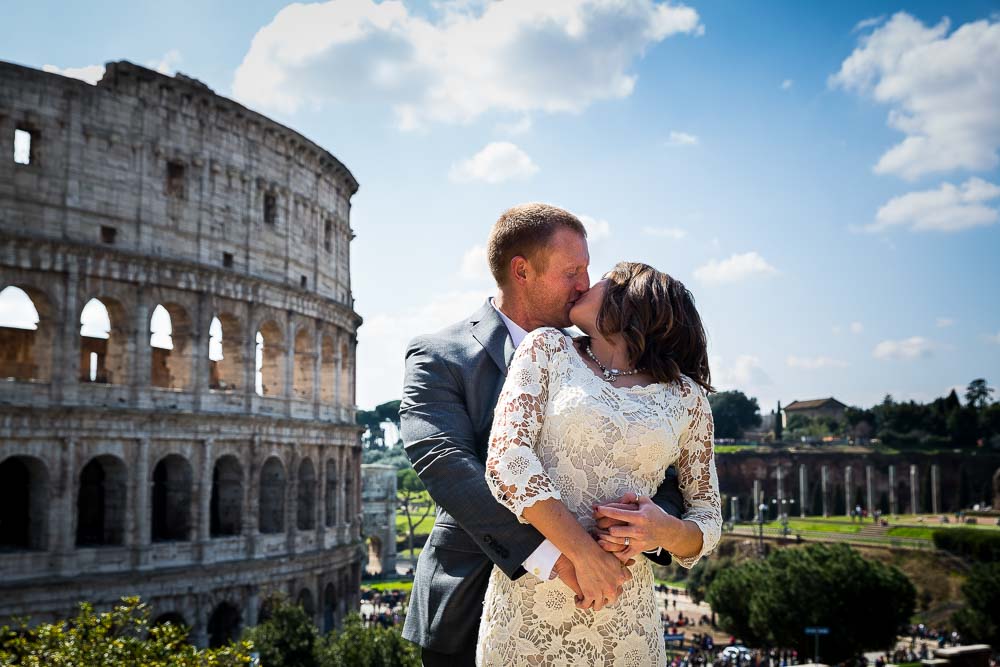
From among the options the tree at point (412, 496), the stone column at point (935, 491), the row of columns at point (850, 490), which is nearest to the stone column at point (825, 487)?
the row of columns at point (850, 490)

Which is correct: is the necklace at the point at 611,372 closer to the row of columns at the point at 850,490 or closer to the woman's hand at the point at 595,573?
the woman's hand at the point at 595,573

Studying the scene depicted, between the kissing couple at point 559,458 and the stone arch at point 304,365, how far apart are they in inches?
1049

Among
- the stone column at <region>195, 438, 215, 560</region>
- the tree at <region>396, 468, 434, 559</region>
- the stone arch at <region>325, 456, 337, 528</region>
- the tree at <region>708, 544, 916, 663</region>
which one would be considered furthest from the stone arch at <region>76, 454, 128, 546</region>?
the tree at <region>396, 468, 434, 559</region>

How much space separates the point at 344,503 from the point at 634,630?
30278mm

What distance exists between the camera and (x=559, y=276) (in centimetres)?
377

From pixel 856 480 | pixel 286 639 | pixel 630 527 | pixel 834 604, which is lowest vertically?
pixel 834 604

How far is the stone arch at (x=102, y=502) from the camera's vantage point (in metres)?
24.0

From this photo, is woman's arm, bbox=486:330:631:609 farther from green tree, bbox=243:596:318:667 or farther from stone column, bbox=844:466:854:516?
stone column, bbox=844:466:854:516

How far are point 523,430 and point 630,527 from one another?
50cm

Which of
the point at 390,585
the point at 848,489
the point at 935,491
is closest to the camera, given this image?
the point at 390,585

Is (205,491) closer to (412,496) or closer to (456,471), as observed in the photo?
(456,471)

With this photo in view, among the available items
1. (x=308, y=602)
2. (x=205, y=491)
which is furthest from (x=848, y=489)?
(x=205, y=491)

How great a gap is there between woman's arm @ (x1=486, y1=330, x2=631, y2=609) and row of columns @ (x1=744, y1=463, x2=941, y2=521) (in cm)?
7019

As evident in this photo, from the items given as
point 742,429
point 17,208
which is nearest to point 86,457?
point 17,208
